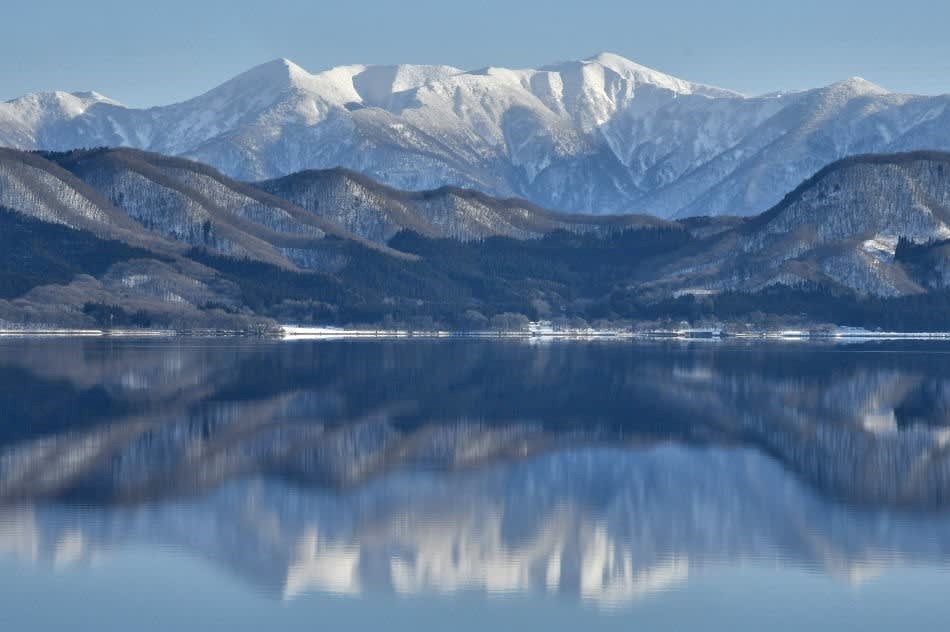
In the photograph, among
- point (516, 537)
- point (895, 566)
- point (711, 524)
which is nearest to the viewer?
point (895, 566)

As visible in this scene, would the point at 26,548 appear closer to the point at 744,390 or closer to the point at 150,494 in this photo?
the point at 150,494

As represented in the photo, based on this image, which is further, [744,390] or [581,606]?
[744,390]

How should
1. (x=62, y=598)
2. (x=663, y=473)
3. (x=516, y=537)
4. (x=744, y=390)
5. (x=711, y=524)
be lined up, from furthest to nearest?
(x=744, y=390) < (x=663, y=473) < (x=711, y=524) < (x=516, y=537) < (x=62, y=598)

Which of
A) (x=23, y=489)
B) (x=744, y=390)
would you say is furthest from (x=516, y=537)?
(x=744, y=390)

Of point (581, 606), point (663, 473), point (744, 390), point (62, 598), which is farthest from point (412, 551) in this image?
point (744, 390)

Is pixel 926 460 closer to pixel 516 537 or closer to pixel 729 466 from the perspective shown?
pixel 729 466

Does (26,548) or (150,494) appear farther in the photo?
(150,494)
